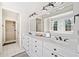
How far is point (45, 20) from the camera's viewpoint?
312 centimetres

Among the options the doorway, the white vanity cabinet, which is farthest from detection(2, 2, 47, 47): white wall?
the white vanity cabinet

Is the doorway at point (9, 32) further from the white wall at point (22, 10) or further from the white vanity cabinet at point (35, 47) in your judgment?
the white vanity cabinet at point (35, 47)

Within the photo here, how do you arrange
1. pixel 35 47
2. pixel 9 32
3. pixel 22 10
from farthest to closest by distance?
1. pixel 9 32
2. pixel 22 10
3. pixel 35 47

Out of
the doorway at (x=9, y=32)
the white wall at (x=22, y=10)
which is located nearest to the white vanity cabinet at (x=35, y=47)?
the white wall at (x=22, y=10)

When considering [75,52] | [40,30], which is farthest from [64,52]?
[40,30]

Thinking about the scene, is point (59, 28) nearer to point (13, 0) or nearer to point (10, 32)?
point (13, 0)

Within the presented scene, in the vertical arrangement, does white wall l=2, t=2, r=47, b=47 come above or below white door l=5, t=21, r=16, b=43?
above

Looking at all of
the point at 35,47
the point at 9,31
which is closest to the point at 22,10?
the point at 9,31

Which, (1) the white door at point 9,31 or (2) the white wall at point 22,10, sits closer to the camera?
(2) the white wall at point 22,10

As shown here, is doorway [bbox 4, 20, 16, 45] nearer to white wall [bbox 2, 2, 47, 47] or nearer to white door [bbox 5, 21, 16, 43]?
white door [bbox 5, 21, 16, 43]

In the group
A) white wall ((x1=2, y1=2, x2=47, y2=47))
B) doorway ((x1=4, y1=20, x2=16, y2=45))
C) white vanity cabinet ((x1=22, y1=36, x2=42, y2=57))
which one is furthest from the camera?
doorway ((x1=4, y1=20, x2=16, y2=45))

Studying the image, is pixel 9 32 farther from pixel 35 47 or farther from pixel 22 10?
pixel 35 47

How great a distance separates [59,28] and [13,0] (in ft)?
11.5

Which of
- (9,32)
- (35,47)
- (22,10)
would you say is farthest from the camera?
(9,32)
